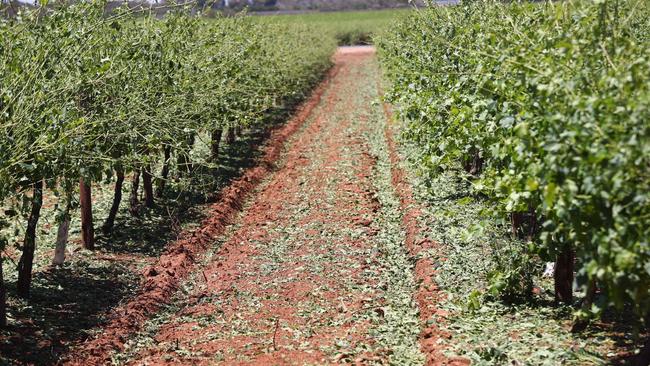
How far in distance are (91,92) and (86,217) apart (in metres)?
Result: 2.40

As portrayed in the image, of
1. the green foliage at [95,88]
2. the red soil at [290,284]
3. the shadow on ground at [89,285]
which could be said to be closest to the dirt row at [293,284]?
the red soil at [290,284]

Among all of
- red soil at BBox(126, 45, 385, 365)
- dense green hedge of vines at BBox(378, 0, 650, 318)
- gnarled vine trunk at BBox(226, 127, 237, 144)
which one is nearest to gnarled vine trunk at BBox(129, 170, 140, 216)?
red soil at BBox(126, 45, 385, 365)

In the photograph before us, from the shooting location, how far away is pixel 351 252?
39.5 feet

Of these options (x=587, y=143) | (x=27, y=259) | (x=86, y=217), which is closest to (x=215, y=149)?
(x=86, y=217)

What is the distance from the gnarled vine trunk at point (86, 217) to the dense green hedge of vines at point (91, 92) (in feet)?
1.87

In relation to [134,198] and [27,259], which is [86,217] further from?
[27,259]

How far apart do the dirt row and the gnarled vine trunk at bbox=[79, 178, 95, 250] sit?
119 cm

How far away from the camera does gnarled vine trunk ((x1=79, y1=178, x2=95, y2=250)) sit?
11977mm

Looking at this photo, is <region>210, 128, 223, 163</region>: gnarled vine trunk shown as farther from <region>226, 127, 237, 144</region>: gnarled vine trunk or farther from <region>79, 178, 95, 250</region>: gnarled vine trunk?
<region>79, 178, 95, 250</region>: gnarled vine trunk

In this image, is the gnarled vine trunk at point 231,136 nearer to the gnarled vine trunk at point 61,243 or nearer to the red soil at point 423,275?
the red soil at point 423,275

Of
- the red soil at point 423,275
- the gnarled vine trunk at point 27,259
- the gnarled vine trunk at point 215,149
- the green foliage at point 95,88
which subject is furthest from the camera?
the gnarled vine trunk at point 215,149

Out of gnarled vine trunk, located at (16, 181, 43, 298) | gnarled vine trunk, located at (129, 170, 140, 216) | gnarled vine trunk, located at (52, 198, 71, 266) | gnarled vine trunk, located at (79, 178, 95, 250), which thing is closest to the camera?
gnarled vine trunk, located at (16, 181, 43, 298)

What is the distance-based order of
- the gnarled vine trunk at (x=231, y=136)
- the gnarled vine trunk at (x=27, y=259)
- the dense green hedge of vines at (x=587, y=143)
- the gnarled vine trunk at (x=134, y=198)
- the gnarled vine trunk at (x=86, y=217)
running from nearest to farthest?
the dense green hedge of vines at (x=587, y=143) < the gnarled vine trunk at (x=27, y=259) < the gnarled vine trunk at (x=86, y=217) < the gnarled vine trunk at (x=134, y=198) < the gnarled vine trunk at (x=231, y=136)

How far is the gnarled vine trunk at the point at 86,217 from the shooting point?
1198cm
